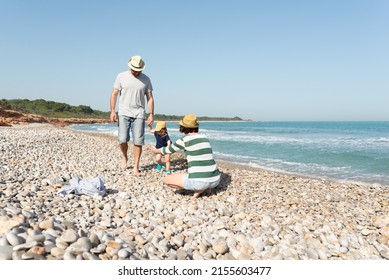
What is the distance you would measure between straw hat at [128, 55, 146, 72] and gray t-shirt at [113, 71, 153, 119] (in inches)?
10.6

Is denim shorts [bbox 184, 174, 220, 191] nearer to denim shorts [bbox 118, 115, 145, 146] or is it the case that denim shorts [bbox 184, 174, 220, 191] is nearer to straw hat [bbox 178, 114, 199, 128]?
straw hat [bbox 178, 114, 199, 128]

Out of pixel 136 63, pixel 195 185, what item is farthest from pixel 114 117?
pixel 195 185

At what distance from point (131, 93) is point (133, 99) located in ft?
0.46

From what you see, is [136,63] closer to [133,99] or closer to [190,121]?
[133,99]

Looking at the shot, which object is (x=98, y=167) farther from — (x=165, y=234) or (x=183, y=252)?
(x=183, y=252)

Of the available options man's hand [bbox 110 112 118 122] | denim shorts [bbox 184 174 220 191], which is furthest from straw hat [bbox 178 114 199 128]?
man's hand [bbox 110 112 118 122]

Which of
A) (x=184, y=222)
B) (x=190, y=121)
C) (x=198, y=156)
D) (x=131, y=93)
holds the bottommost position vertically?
(x=184, y=222)

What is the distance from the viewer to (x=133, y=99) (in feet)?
20.0

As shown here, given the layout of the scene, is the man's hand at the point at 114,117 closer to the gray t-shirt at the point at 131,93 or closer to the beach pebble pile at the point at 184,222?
the gray t-shirt at the point at 131,93

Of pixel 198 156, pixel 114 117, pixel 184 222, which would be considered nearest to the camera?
pixel 184 222

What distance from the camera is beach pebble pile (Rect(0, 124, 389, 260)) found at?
2604mm

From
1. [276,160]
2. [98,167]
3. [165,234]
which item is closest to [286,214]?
[165,234]

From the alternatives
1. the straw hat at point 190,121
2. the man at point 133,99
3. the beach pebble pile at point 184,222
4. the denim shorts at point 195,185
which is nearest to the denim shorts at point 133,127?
the man at point 133,99
